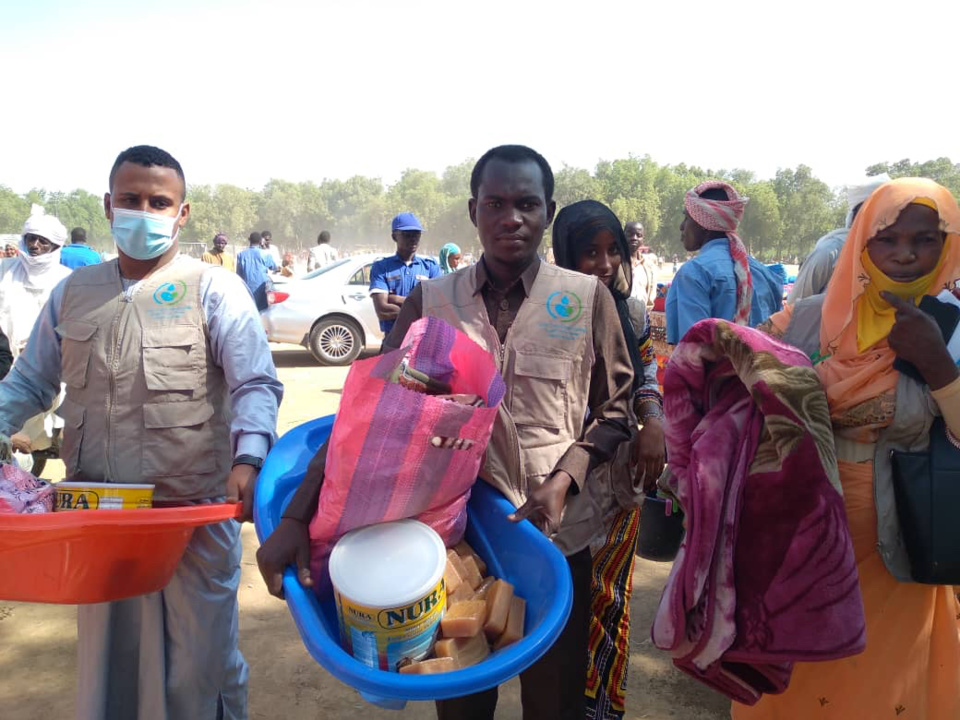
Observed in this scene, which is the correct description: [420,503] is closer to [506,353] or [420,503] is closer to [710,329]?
[506,353]

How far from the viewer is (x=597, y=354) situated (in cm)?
181

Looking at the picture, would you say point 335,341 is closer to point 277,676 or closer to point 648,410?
point 277,676

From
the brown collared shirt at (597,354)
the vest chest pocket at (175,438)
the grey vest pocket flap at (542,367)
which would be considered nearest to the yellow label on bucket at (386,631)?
the brown collared shirt at (597,354)

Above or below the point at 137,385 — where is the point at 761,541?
below

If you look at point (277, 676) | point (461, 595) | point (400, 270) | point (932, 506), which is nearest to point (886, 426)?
point (932, 506)

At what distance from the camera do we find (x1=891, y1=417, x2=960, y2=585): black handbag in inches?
63.2

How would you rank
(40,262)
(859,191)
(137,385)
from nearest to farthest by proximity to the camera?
1. (137,385)
2. (859,191)
3. (40,262)

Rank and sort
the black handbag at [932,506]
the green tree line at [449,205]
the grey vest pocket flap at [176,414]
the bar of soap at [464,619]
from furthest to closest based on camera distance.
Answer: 1. the green tree line at [449,205]
2. the grey vest pocket flap at [176,414]
3. the black handbag at [932,506]
4. the bar of soap at [464,619]

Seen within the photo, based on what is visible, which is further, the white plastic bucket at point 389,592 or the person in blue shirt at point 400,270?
the person in blue shirt at point 400,270

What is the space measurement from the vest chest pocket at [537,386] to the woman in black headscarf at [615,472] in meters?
0.31

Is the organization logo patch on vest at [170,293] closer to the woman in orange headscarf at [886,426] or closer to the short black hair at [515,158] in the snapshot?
the short black hair at [515,158]

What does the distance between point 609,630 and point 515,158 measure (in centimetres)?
169

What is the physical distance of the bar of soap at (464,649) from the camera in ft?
3.91

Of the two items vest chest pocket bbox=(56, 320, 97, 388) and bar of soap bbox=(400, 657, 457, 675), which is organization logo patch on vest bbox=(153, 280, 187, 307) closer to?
vest chest pocket bbox=(56, 320, 97, 388)
